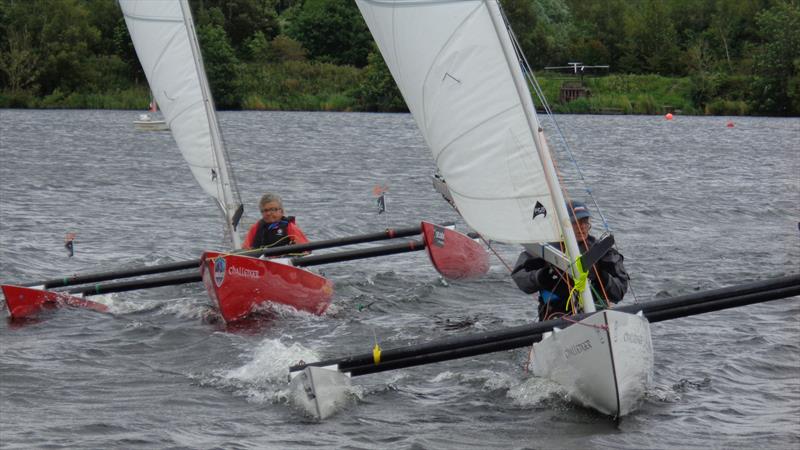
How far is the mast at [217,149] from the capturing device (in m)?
15.8

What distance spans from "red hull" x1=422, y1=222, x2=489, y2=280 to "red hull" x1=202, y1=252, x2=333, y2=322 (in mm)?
2626

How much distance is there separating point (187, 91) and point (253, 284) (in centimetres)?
357

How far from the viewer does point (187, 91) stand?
53.0 feet

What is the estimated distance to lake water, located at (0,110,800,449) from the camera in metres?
9.87

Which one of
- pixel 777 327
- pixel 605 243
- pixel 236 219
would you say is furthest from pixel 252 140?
pixel 605 243

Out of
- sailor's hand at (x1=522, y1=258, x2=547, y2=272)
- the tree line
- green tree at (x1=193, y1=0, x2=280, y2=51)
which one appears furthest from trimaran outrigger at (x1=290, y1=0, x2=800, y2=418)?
green tree at (x1=193, y1=0, x2=280, y2=51)

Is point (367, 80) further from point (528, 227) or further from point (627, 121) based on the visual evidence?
point (528, 227)

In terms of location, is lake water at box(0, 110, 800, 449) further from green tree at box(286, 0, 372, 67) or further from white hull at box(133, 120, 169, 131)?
green tree at box(286, 0, 372, 67)

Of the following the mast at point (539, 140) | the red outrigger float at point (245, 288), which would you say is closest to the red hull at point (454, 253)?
the red outrigger float at point (245, 288)

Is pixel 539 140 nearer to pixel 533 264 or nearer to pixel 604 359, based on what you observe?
pixel 533 264

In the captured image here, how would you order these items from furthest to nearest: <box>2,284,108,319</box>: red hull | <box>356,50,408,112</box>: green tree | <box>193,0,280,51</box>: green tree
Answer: <box>193,0,280,51</box>: green tree, <box>356,50,408,112</box>: green tree, <box>2,284,108,319</box>: red hull

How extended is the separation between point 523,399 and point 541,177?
196 centimetres

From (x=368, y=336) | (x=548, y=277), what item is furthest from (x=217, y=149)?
(x=548, y=277)

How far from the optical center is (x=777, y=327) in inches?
542
